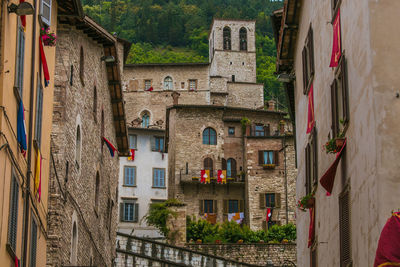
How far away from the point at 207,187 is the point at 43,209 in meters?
42.7

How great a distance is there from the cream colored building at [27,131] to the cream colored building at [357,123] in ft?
18.8

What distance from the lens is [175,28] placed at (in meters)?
142

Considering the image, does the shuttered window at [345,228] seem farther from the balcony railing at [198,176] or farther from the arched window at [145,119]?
the arched window at [145,119]

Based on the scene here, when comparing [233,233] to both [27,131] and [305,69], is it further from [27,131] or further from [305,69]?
[27,131]

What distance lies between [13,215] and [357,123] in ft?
20.3

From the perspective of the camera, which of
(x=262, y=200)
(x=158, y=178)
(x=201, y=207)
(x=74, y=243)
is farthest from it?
(x=158, y=178)

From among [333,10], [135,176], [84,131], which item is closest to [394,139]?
[333,10]

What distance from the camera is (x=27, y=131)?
16.3 metres

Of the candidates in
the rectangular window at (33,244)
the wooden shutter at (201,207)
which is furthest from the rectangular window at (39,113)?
the wooden shutter at (201,207)

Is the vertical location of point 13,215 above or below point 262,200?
below

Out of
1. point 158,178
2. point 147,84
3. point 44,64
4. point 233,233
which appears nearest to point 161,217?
point 233,233

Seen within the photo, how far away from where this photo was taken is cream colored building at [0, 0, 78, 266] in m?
13.7

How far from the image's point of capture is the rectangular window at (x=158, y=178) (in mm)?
61500

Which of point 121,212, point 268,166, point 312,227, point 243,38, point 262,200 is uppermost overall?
point 243,38
